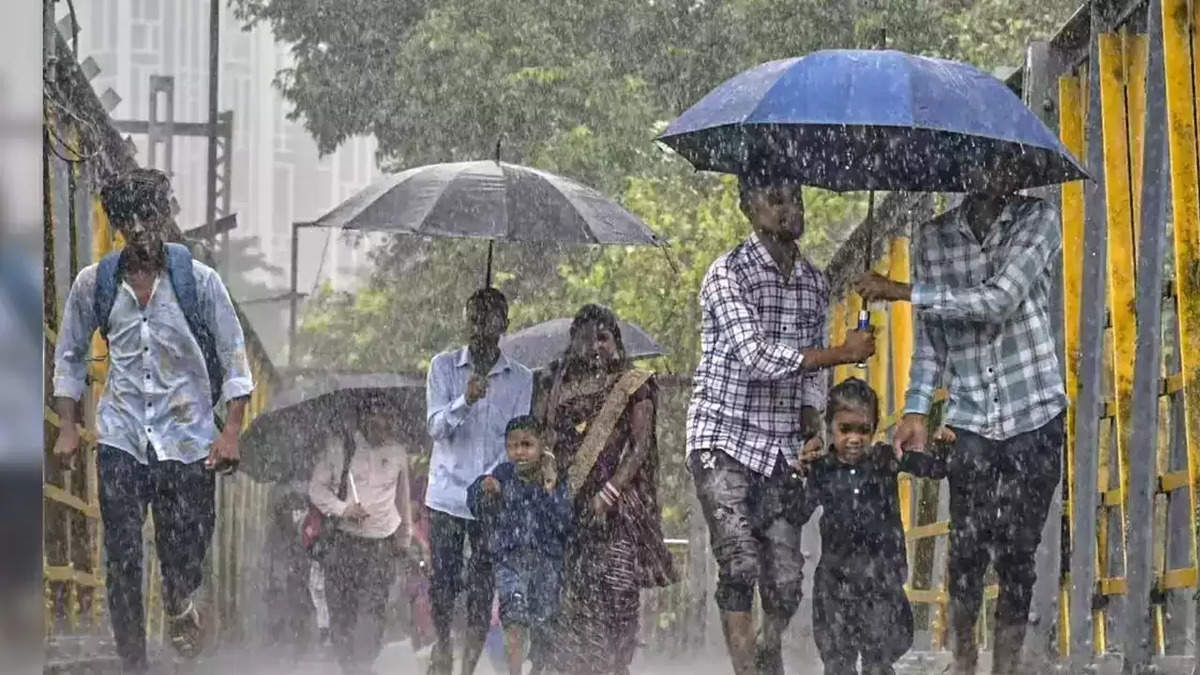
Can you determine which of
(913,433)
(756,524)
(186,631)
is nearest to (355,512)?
(186,631)

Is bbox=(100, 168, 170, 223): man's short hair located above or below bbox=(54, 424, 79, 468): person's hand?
above

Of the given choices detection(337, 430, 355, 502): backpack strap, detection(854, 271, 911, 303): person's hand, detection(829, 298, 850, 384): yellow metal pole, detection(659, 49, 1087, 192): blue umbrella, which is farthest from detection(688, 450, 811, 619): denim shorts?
detection(829, 298, 850, 384): yellow metal pole

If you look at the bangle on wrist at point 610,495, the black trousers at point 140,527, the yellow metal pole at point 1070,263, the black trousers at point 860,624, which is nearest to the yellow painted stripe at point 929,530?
the yellow metal pole at point 1070,263

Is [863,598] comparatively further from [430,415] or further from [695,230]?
[695,230]

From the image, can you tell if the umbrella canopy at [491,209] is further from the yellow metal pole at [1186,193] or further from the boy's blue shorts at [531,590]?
the yellow metal pole at [1186,193]

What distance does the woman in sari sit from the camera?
289 inches

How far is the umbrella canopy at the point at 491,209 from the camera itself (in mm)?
8320

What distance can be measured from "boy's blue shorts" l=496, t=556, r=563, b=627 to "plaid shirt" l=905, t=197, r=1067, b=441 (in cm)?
163

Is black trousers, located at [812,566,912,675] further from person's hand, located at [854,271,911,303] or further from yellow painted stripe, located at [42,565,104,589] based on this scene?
yellow painted stripe, located at [42,565,104,589]

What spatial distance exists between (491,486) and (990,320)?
198cm

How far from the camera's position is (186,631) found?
6.95 meters

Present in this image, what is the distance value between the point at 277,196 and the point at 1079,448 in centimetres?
4432

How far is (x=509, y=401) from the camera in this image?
7852mm

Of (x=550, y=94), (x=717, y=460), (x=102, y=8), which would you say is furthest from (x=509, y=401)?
(x=102, y=8)
